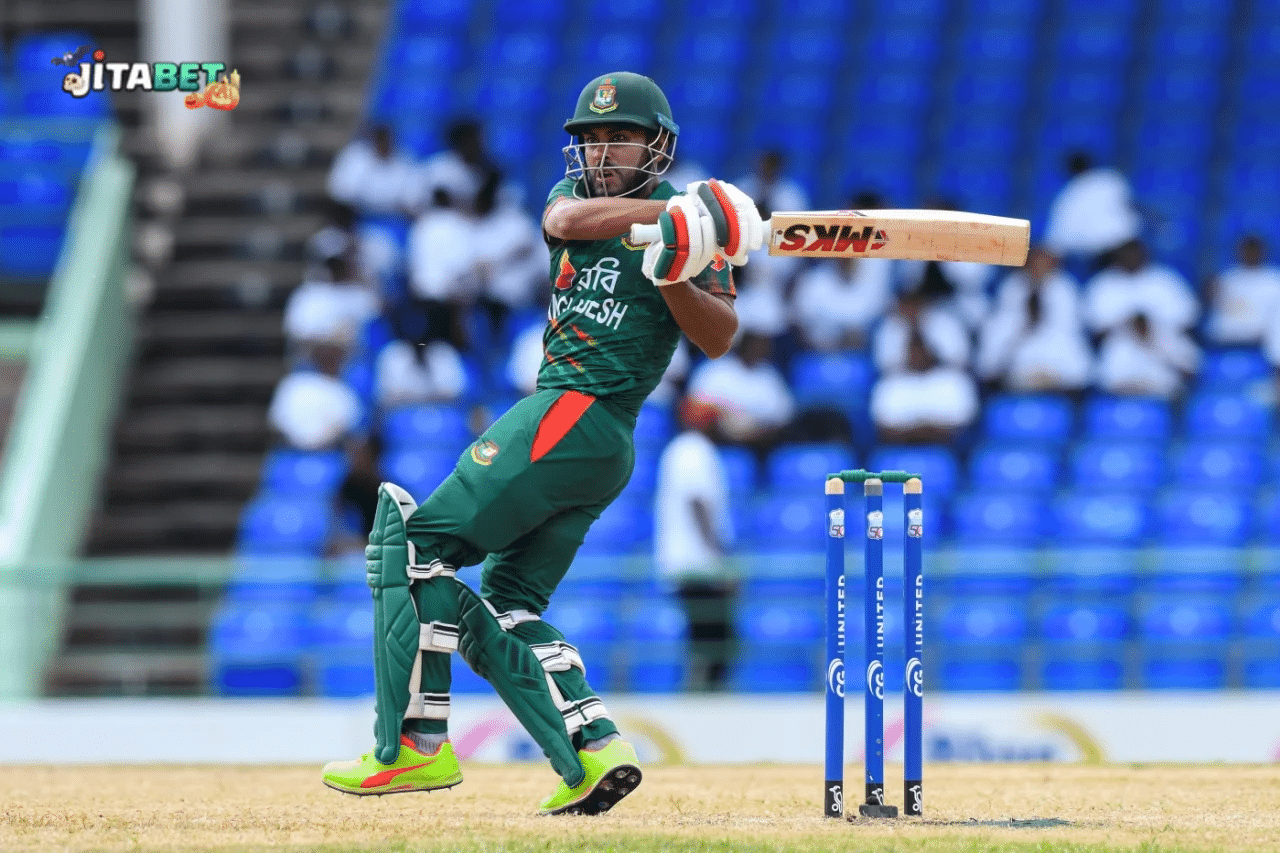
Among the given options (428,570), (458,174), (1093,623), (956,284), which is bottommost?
(1093,623)

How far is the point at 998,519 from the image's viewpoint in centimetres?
1080

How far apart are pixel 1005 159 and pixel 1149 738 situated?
492 centimetres

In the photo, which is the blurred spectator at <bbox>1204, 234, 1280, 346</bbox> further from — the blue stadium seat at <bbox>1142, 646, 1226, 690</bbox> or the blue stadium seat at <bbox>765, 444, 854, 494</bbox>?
the blue stadium seat at <bbox>765, 444, 854, 494</bbox>

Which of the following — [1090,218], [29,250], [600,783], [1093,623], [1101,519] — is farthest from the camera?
[29,250]

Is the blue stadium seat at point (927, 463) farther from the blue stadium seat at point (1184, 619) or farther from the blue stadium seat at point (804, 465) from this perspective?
the blue stadium seat at point (1184, 619)

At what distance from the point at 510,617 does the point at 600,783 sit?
22.0 inches

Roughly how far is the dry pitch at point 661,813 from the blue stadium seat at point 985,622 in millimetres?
2462

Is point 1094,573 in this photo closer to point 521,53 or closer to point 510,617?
point 510,617

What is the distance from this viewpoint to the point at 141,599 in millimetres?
11484

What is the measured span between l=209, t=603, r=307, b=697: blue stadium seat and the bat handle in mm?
5436

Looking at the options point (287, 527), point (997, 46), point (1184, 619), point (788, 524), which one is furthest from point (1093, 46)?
point (287, 527)

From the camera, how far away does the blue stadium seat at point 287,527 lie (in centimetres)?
1113

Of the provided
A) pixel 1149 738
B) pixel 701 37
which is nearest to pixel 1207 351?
pixel 1149 738

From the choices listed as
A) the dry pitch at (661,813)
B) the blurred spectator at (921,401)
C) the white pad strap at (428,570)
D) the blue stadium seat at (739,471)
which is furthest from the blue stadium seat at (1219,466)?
the white pad strap at (428,570)
